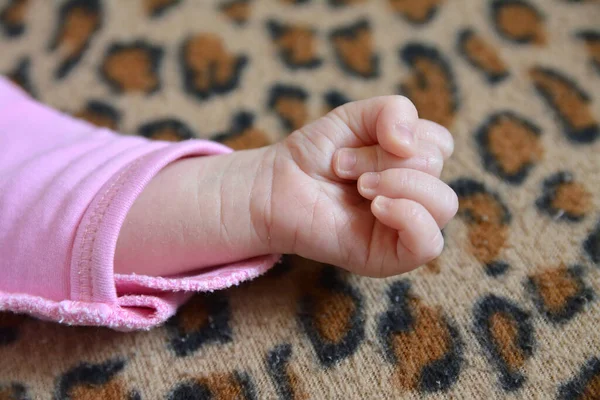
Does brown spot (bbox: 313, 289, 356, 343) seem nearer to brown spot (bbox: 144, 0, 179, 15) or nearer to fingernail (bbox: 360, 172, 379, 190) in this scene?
fingernail (bbox: 360, 172, 379, 190)

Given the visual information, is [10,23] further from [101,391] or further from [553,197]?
[553,197]

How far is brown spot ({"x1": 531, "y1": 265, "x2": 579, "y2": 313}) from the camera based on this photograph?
65cm

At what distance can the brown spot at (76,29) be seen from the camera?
3.15 feet

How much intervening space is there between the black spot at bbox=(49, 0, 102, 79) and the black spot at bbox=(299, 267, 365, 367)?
56cm

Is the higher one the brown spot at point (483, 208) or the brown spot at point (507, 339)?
the brown spot at point (483, 208)

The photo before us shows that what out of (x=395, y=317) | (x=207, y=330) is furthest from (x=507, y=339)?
(x=207, y=330)

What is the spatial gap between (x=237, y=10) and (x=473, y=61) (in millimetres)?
395

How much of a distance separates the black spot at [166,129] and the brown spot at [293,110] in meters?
0.13

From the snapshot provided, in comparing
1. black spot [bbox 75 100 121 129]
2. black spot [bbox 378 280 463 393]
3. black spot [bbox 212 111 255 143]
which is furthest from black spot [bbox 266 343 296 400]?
black spot [bbox 75 100 121 129]

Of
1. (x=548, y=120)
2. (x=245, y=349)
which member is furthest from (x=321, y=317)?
(x=548, y=120)

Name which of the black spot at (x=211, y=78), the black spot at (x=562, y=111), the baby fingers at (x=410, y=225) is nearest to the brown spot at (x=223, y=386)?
the baby fingers at (x=410, y=225)

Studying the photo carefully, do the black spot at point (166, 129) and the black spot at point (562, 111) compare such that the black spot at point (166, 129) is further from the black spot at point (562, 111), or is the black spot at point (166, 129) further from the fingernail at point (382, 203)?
the black spot at point (562, 111)

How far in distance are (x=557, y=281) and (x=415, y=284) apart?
0.52 feet

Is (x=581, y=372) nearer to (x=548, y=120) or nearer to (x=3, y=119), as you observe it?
(x=548, y=120)
